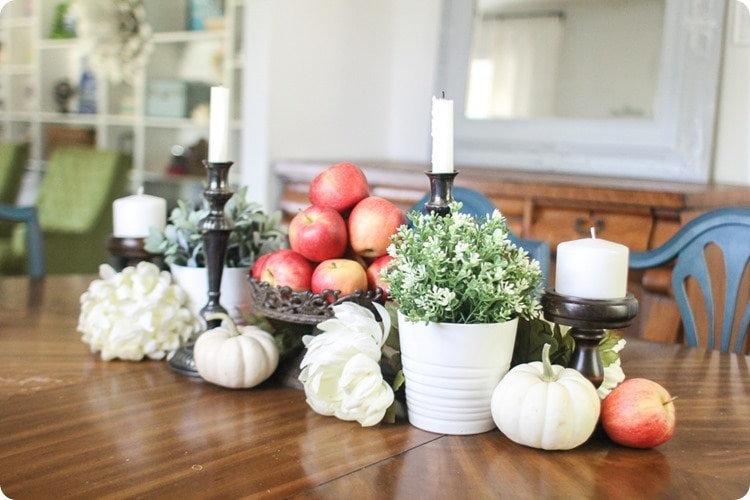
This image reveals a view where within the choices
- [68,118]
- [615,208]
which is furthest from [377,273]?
[68,118]

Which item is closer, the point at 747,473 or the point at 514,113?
the point at 747,473

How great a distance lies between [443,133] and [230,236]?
410mm

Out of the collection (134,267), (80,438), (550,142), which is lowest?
(80,438)

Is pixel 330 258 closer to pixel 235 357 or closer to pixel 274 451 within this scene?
pixel 235 357

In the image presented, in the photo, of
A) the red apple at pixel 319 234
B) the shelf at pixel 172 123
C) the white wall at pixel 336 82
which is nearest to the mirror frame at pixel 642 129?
the white wall at pixel 336 82

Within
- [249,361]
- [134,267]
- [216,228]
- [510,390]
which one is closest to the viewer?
[510,390]

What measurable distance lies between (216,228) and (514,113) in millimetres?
2021

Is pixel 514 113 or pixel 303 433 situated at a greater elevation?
pixel 514 113

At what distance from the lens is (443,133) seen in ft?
3.30

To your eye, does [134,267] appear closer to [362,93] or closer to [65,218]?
[362,93]

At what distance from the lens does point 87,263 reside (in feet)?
13.6

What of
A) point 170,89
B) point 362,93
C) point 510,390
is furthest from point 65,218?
point 510,390

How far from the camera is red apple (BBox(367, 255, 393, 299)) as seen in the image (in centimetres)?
106

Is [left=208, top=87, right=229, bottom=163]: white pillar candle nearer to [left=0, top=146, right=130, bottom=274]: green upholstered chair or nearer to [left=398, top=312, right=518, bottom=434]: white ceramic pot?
[left=398, top=312, right=518, bottom=434]: white ceramic pot
